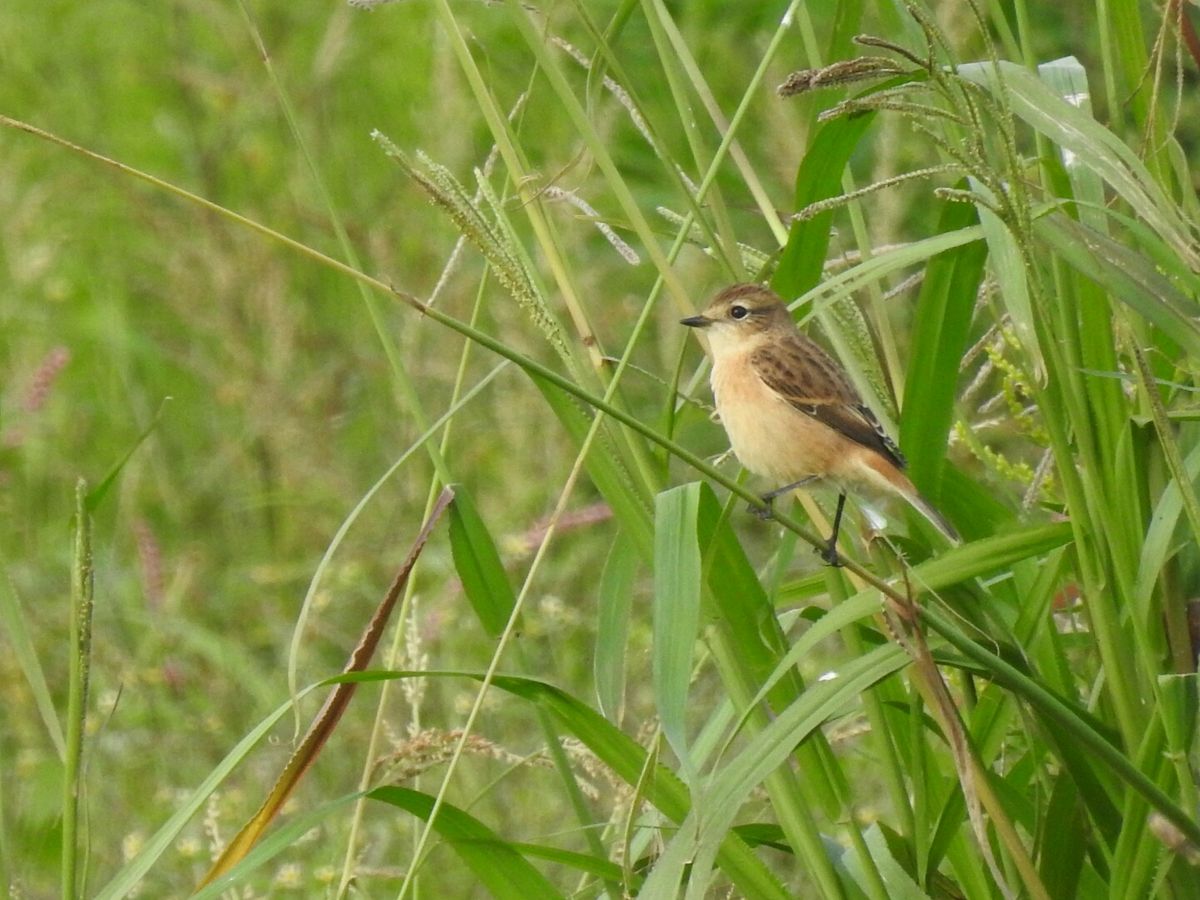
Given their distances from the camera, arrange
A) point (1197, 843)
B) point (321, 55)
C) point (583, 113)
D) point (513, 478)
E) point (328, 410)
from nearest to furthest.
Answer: point (1197, 843)
point (583, 113)
point (513, 478)
point (321, 55)
point (328, 410)

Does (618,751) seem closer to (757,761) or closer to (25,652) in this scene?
(757,761)

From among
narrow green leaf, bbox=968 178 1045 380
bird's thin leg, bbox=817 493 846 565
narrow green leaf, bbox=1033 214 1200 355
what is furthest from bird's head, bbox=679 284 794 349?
narrow green leaf, bbox=1033 214 1200 355

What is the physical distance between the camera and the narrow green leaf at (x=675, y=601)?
6.33 ft

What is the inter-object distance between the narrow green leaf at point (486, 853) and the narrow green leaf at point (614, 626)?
9.4 inches

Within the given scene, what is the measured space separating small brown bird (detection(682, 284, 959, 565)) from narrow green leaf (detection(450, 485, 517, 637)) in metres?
0.70

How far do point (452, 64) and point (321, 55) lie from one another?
0.85 metres

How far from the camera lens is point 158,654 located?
190 inches

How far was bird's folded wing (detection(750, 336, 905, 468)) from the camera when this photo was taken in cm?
361

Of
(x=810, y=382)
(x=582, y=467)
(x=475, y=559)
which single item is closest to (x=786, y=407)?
(x=810, y=382)

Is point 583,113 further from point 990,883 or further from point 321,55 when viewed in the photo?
point 321,55


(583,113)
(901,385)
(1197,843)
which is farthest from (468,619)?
(1197,843)

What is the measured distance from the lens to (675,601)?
6.56 ft

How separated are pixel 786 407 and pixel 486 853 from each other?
158 cm

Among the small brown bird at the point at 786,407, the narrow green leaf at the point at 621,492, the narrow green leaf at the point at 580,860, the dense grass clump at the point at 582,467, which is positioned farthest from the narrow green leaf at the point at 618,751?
the small brown bird at the point at 786,407
